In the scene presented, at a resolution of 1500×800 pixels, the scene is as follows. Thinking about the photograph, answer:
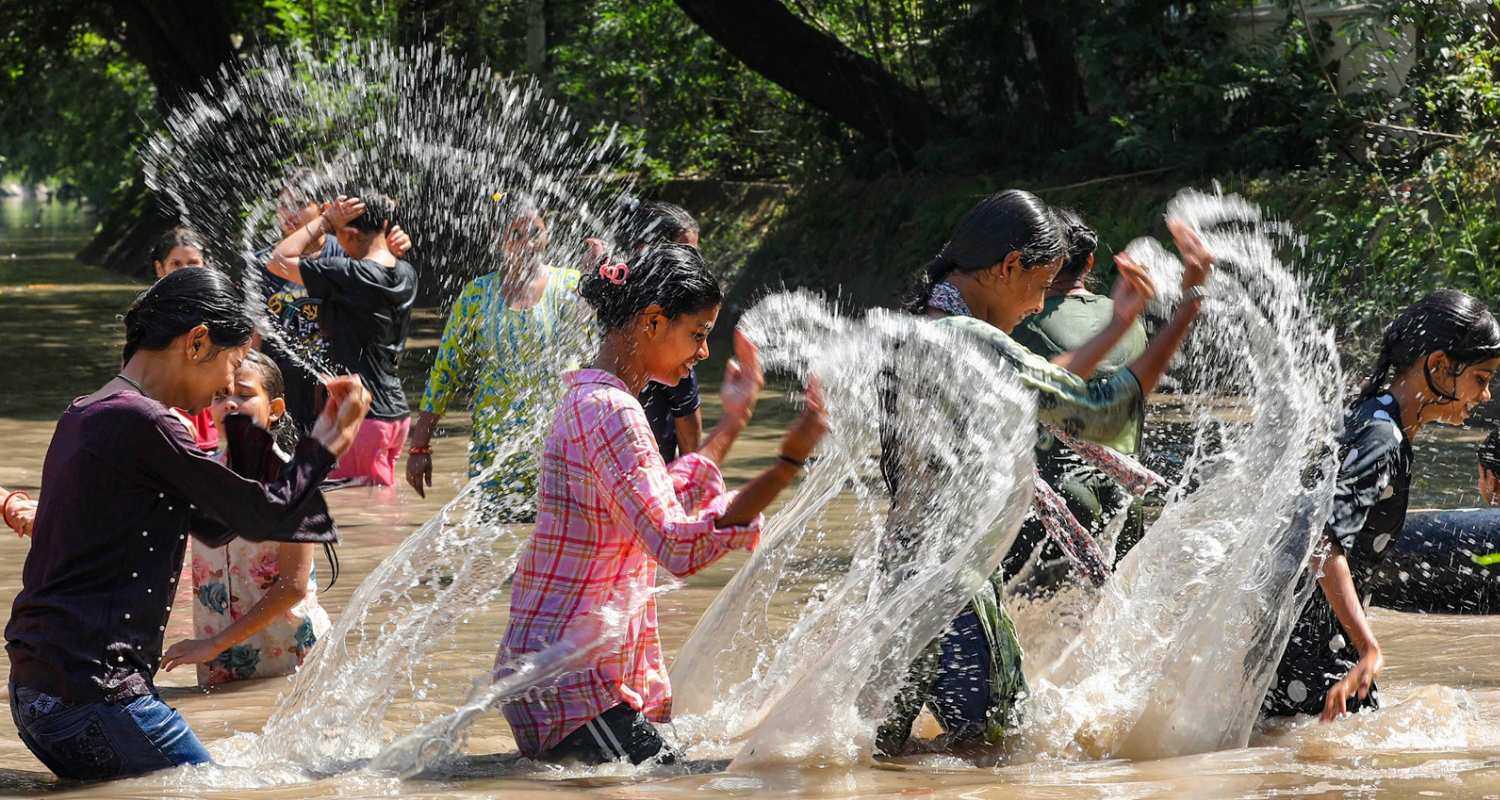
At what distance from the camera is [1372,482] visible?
4.92 m

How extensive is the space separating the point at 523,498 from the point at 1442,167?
8.91 meters

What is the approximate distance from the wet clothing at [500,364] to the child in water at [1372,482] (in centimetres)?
369

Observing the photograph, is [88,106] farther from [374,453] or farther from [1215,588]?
[1215,588]

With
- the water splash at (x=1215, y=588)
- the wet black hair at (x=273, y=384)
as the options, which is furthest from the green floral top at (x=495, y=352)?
the water splash at (x=1215, y=588)

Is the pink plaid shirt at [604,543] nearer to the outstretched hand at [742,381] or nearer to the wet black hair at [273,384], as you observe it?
the outstretched hand at [742,381]

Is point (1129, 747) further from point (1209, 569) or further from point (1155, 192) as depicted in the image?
point (1155, 192)

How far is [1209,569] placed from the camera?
205 inches

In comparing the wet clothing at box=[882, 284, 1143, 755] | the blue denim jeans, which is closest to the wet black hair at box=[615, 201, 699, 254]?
the wet clothing at box=[882, 284, 1143, 755]

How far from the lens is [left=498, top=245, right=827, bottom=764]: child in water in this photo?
4.25 m

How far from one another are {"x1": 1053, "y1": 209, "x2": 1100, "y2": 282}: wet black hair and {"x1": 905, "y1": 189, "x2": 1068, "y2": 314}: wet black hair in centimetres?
79

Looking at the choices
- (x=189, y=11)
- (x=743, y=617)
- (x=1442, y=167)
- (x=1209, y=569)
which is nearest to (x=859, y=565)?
(x=743, y=617)

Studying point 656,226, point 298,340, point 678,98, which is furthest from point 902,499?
point 678,98

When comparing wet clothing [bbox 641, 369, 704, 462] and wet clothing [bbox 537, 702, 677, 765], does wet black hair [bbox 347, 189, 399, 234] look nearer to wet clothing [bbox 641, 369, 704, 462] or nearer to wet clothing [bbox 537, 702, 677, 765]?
wet clothing [bbox 641, 369, 704, 462]

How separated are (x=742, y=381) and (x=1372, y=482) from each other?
5.53 ft
